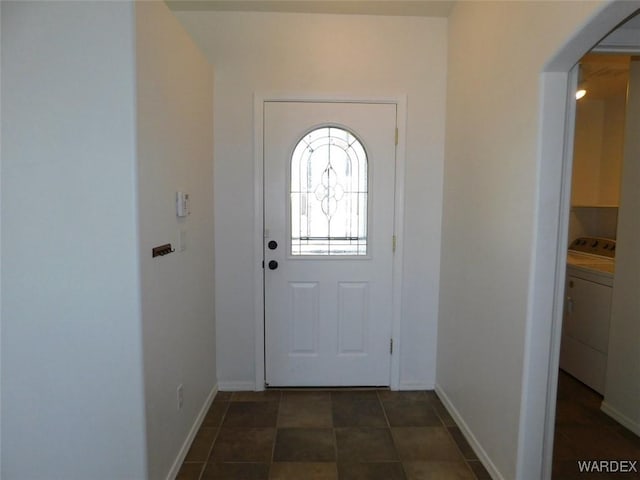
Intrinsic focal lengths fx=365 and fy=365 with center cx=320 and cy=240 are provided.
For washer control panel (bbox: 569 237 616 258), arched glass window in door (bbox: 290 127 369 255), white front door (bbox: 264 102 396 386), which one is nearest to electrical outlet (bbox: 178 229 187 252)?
white front door (bbox: 264 102 396 386)

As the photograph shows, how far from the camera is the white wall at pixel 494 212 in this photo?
1.53 metres

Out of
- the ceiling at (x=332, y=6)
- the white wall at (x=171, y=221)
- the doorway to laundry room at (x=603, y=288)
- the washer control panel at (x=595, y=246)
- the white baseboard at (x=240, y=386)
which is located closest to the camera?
the white wall at (x=171, y=221)

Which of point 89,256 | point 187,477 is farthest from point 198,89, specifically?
point 187,477

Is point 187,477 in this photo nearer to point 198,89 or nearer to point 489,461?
point 489,461

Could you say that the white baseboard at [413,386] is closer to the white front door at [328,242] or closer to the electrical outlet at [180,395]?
the white front door at [328,242]

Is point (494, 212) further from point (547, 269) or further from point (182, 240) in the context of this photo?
point (182, 240)

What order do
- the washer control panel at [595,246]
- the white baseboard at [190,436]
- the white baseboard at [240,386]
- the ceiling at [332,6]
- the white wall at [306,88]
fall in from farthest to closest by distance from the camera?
the washer control panel at [595,246] → the white baseboard at [240,386] → the white wall at [306,88] → the ceiling at [332,6] → the white baseboard at [190,436]

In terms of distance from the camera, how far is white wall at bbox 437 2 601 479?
5.02 ft

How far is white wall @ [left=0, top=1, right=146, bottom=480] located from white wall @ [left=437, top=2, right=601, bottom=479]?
1611 mm

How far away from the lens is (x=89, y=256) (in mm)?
1439

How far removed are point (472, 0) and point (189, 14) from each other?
1.79 meters

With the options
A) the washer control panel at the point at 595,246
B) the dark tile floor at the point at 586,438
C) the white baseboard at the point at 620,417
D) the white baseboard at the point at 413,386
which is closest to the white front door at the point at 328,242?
the white baseboard at the point at 413,386

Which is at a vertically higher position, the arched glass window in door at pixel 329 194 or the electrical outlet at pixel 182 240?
the arched glass window in door at pixel 329 194

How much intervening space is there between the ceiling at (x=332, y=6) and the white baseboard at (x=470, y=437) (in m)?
2.59
